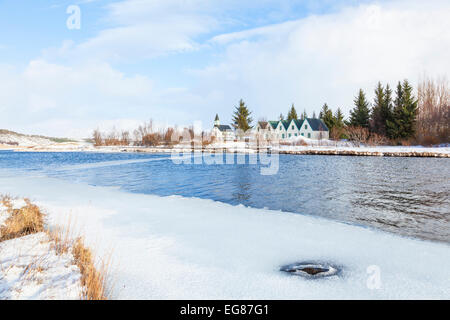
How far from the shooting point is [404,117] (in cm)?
4516

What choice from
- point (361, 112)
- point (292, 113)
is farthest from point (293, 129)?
point (361, 112)

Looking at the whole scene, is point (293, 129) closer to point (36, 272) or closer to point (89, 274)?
point (89, 274)

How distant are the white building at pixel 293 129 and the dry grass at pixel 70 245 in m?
62.2

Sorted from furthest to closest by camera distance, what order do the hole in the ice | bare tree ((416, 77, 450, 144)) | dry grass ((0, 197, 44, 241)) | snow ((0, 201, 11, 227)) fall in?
bare tree ((416, 77, 450, 144)) → snow ((0, 201, 11, 227)) → dry grass ((0, 197, 44, 241)) → the hole in the ice

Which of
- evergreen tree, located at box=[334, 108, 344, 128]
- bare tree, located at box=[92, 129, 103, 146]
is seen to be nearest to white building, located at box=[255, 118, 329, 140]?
evergreen tree, located at box=[334, 108, 344, 128]

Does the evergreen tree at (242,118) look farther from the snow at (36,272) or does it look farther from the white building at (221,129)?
the snow at (36,272)

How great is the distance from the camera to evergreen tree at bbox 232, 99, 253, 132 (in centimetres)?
7894

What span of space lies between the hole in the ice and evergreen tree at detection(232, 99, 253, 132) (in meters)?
75.6

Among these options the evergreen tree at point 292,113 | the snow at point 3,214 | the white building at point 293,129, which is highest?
the evergreen tree at point 292,113

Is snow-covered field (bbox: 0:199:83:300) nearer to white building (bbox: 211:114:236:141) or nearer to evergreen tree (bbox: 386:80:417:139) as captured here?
evergreen tree (bbox: 386:80:417:139)

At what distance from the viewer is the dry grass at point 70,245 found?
315 cm

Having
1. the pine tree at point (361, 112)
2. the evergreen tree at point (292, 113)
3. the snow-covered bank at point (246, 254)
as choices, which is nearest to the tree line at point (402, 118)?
the pine tree at point (361, 112)
